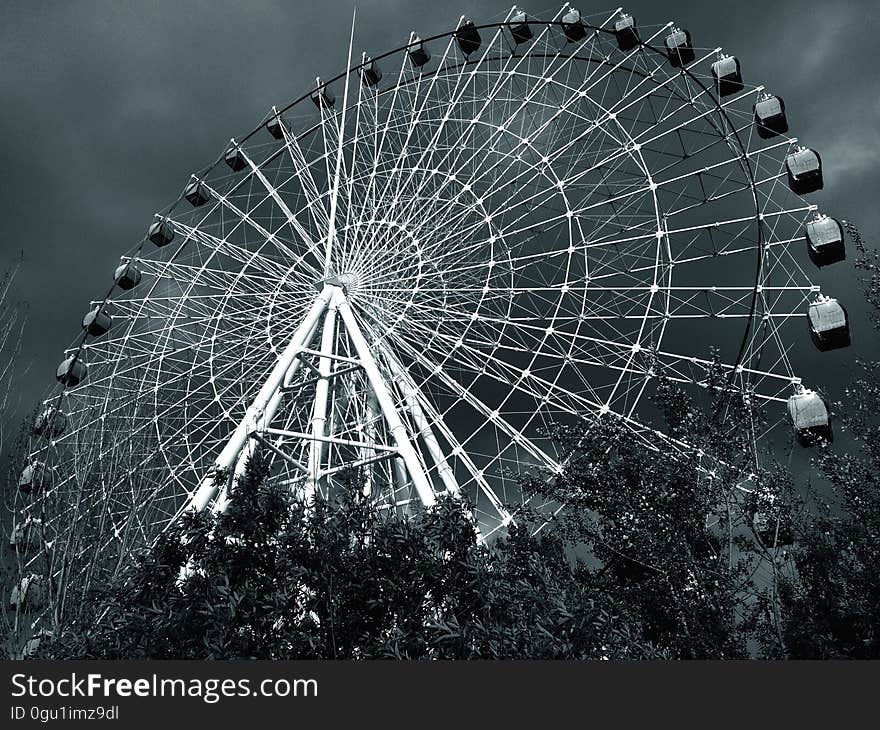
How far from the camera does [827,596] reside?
12000 mm

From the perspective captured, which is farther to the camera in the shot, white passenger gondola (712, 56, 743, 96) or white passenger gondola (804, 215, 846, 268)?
white passenger gondola (712, 56, 743, 96)

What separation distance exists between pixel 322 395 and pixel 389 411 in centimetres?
250

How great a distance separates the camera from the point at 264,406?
631 inches

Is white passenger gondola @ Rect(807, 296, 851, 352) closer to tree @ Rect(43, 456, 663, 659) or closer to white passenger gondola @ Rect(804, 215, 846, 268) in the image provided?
white passenger gondola @ Rect(804, 215, 846, 268)

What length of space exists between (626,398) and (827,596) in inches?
250

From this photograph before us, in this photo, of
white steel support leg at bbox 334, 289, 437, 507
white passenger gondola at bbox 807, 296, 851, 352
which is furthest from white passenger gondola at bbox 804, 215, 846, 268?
white steel support leg at bbox 334, 289, 437, 507

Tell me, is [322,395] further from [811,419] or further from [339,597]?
[811,419]

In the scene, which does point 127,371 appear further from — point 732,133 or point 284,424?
point 732,133

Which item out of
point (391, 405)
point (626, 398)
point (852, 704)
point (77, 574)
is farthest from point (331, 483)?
point (852, 704)

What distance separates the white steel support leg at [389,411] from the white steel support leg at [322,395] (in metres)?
0.38

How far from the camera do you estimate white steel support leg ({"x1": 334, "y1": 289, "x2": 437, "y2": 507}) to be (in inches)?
549

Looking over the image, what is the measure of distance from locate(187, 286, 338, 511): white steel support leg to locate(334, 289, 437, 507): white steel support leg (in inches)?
24.3

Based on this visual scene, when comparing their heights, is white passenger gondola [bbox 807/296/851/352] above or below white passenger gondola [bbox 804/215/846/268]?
below

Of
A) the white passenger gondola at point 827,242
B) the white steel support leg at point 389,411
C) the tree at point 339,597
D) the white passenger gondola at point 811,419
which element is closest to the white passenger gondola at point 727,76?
the white passenger gondola at point 827,242
